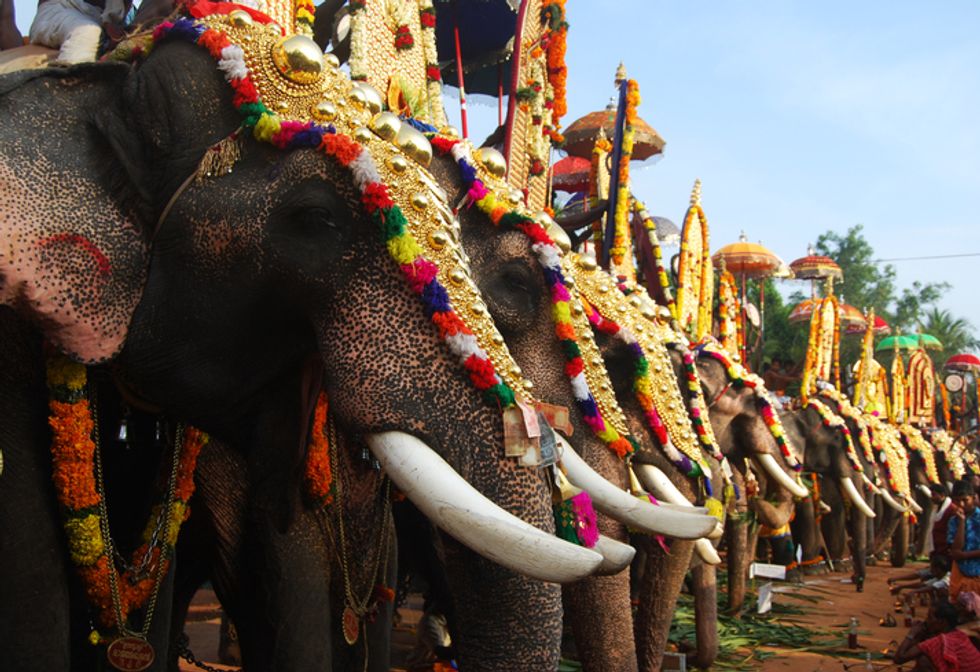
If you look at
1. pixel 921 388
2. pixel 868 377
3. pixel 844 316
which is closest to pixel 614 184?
pixel 868 377

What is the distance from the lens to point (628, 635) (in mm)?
3943

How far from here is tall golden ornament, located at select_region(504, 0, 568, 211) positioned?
518 centimetres

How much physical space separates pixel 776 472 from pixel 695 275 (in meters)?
1.63

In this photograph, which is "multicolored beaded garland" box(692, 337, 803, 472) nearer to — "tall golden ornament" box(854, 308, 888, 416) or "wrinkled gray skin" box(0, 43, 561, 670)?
"wrinkled gray skin" box(0, 43, 561, 670)

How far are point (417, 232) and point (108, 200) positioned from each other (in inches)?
26.4

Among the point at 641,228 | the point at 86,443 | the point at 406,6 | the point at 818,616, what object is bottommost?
the point at 818,616

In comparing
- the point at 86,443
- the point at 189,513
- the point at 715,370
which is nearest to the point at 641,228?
the point at 715,370

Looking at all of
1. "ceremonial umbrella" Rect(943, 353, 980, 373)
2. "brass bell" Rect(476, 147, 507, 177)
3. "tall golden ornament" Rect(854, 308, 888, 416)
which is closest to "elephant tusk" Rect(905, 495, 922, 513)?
"tall golden ornament" Rect(854, 308, 888, 416)

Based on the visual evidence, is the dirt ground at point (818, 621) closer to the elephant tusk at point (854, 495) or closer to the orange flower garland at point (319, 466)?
the elephant tusk at point (854, 495)

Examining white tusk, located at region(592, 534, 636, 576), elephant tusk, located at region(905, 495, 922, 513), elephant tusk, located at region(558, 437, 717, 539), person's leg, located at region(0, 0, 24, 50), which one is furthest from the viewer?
elephant tusk, located at region(905, 495, 922, 513)

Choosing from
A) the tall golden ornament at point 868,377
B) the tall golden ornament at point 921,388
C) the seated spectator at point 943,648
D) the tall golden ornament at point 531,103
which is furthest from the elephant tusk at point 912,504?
the tall golden ornament at point 531,103

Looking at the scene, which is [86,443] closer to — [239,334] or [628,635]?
[239,334]

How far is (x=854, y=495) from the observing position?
11.8 meters

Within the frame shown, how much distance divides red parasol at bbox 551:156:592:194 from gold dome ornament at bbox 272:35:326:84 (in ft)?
33.9
